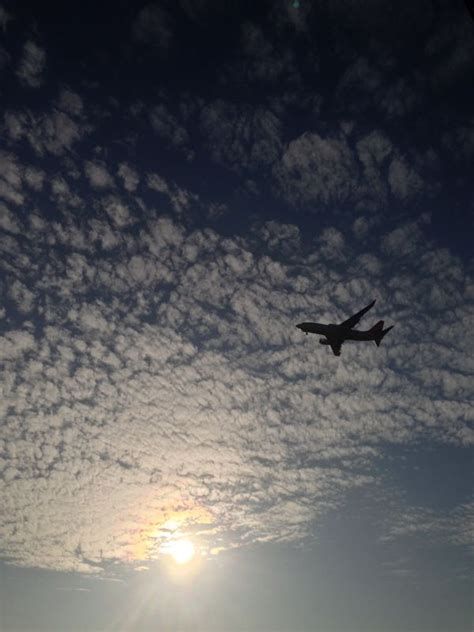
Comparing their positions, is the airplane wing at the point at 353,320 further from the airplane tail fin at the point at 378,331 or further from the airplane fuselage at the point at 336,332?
the airplane tail fin at the point at 378,331

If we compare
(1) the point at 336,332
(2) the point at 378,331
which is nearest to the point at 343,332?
(1) the point at 336,332

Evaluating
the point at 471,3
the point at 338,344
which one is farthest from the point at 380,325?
the point at 471,3

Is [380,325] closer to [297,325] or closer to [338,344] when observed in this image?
[338,344]

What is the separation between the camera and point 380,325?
3194 cm

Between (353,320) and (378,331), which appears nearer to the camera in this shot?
(353,320)

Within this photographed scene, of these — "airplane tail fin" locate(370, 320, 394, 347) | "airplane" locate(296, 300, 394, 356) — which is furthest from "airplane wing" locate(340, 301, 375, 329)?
"airplane tail fin" locate(370, 320, 394, 347)

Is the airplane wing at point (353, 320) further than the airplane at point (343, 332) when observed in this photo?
No

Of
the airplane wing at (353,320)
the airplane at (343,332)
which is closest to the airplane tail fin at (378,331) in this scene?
the airplane at (343,332)

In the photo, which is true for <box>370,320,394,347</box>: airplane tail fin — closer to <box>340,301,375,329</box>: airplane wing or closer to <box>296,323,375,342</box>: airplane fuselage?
<box>296,323,375,342</box>: airplane fuselage

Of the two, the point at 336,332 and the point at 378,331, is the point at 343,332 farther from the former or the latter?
the point at 378,331

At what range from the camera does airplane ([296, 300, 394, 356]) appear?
2916 centimetres

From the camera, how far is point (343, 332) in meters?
29.6

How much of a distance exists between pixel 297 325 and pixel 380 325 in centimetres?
713

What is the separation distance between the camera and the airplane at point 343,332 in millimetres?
29156
